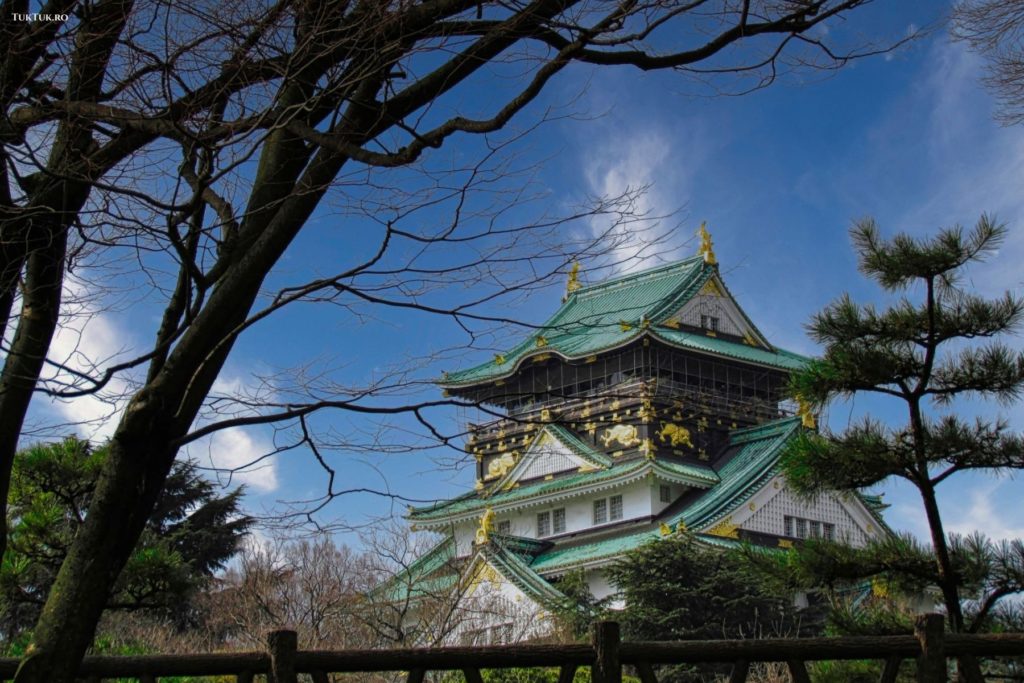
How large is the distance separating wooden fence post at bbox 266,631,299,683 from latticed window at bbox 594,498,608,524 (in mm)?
21164

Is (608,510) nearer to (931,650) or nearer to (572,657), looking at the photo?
(931,650)

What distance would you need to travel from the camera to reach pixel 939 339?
881 centimetres

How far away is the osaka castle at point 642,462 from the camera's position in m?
23.6

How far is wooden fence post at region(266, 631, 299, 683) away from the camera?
4984mm

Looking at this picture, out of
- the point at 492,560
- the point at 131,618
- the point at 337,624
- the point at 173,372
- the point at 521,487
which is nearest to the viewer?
the point at 173,372

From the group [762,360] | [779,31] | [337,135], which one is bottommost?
[337,135]

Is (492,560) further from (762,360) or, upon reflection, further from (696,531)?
(762,360)

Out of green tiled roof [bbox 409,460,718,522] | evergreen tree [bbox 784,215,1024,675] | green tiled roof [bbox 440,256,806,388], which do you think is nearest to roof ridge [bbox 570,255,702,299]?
green tiled roof [bbox 440,256,806,388]

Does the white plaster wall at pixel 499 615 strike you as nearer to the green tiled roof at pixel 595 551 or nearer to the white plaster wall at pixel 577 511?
the green tiled roof at pixel 595 551

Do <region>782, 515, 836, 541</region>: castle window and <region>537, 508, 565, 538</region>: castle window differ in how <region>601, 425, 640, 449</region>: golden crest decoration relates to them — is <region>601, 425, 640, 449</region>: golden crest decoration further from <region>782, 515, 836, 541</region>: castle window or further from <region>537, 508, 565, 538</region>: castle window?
<region>782, 515, 836, 541</region>: castle window

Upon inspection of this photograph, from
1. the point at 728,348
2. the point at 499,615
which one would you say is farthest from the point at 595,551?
the point at 728,348

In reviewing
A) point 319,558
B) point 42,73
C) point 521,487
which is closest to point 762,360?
point 521,487

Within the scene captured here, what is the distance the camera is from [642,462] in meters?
24.3

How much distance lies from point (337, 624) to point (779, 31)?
13.5 m
